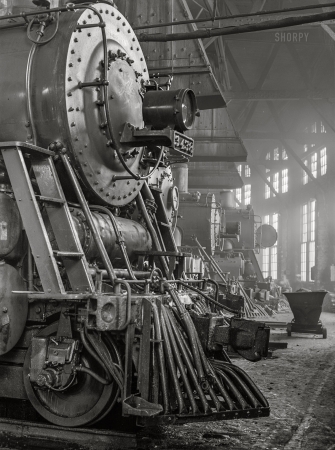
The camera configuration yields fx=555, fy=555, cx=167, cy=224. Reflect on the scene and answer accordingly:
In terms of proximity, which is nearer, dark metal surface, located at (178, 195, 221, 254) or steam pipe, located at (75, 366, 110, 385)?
steam pipe, located at (75, 366, 110, 385)

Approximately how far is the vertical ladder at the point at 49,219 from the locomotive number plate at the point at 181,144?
34.8 inches

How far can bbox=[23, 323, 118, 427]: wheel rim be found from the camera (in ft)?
11.3

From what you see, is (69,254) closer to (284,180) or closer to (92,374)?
(92,374)

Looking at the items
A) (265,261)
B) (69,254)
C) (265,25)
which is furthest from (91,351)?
(265,261)

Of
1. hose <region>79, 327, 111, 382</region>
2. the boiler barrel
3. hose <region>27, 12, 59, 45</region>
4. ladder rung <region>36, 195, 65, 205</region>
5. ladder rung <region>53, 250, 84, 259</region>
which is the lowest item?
hose <region>79, 327, 111, 382</region>

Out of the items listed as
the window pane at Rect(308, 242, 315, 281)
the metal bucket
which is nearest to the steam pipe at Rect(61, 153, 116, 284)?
the metal bucket

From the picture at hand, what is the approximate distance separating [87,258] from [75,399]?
973 millimetres

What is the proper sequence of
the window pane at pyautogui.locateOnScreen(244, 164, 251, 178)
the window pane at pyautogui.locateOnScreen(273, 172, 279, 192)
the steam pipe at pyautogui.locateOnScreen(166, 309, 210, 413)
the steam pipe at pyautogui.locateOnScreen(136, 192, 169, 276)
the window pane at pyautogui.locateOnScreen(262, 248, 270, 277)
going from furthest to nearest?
the window pane at pyautogui.locateOnScreen(244, 164, 251, 178)
the window pane at pyautogui.locateOnScreen(262, 248, 270, 277)
the window pane at pyautogui.locateOnScreen(273, 172, 279, 192)
the steam pipe at pyautogui.locateOnScreen(136, 192, 169, 276)
the steam pipe at pyautogui.locateOnScreen(166, 309, 210, 413)

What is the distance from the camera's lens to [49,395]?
358 centimetres

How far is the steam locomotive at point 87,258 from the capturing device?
336 cm

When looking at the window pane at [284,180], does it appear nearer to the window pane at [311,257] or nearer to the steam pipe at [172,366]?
the window pane at [311,257]

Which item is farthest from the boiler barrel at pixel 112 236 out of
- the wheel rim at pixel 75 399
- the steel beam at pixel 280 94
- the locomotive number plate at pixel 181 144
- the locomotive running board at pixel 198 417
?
the steel beam at pixel 280 94

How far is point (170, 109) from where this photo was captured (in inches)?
160

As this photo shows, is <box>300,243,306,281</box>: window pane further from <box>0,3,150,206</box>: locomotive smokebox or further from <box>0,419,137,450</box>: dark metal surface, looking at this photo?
<box>0,419,137,450</box>: dark metal surface
